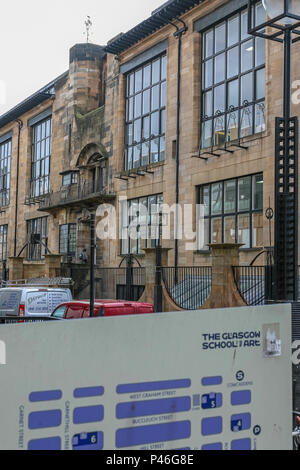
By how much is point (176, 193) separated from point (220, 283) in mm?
7914

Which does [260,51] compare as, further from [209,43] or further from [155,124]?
[155,124]

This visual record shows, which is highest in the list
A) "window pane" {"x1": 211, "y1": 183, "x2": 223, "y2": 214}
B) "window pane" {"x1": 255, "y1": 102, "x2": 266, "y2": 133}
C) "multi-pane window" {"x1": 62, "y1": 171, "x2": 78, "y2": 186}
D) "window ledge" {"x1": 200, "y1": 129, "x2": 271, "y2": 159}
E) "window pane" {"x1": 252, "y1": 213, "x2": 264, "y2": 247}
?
"window pane" {"x1": 255, "y1": 102, "x2": 266, "y2": 133}

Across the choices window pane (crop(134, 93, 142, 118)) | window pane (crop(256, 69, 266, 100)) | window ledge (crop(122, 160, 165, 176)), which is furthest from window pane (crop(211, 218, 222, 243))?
window pane (crop(134, 93, 142, 118))

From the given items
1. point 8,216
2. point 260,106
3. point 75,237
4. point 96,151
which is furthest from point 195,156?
point 8,216

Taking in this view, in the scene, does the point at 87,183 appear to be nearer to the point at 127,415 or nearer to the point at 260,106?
the point at 260,106

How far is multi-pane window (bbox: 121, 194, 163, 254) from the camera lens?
2534cm

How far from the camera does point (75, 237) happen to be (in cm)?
3159

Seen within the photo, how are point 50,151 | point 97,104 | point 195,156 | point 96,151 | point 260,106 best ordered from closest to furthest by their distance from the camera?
point 260,106 < point 195,156 < point 96,151 < point 97,104 < point 50,151

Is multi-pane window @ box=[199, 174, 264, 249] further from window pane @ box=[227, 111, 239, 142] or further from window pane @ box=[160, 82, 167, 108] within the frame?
window pane @ box=[160, 82, 167, 108]

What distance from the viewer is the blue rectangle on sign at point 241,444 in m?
4.07

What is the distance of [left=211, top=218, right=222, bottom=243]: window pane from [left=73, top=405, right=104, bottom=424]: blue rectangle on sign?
1848 cm

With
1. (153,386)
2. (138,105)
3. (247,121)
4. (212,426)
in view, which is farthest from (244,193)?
(153,386)

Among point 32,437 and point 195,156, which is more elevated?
point 195,156

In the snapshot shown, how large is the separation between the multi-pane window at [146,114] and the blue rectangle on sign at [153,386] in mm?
21989
